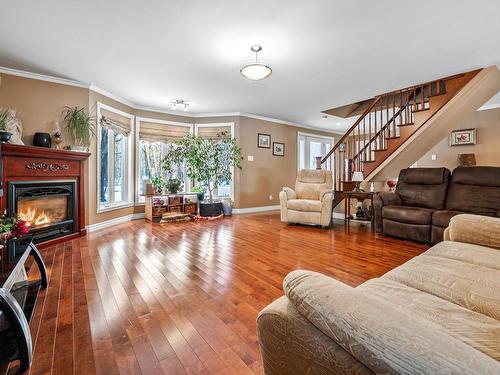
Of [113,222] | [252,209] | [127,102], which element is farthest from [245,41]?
[252,209]

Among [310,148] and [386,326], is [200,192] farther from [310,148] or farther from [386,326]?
[386,326]

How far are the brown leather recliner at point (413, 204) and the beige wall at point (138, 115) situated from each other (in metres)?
3.04

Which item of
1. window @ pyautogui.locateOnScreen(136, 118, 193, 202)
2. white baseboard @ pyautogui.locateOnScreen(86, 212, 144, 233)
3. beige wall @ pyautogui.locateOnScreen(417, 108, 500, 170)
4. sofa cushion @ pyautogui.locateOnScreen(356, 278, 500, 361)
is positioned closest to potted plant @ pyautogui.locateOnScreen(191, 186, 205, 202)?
window @ pyautogui.locateOnScreen(136, 118, 193, 202)

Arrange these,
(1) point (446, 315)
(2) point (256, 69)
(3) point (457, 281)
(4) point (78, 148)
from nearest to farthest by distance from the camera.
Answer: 1. (1) point (446, 315)
2. (3) point (457, 281)
3. (2) point (256, 69)
4. (4) point (78, 148)

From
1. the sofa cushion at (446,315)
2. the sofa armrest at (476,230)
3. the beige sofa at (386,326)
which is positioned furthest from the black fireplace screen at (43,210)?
the sofa armrest at (476,230)

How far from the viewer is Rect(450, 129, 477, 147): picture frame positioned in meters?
5.28

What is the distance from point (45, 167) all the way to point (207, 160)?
2860mm

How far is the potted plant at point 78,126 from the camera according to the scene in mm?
3707

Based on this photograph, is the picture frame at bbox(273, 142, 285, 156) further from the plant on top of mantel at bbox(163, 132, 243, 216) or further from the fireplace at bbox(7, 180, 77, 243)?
the fireplace at bbox(7, 180, 77, 243)

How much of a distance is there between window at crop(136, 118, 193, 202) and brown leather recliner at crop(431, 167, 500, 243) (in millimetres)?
4957

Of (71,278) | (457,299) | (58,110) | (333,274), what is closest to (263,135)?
(58,110)

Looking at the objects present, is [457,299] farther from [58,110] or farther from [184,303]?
[58,110]

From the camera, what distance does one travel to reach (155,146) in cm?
554

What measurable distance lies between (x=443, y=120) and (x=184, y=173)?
5.25 meters
